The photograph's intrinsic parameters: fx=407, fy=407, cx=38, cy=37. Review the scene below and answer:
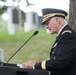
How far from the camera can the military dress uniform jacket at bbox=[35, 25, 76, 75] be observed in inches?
150

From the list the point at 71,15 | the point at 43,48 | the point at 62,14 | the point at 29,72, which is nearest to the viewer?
the point at 29,72

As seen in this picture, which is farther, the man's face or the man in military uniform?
the man's face

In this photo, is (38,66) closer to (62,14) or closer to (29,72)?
(29,72)

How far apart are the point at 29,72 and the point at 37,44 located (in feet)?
43.8

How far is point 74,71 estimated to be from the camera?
397cm

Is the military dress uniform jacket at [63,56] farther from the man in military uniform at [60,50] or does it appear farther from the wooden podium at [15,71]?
the wooden podium at [15,71]

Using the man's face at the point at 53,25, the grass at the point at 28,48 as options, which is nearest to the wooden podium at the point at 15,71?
the man's face at the point at 53,25

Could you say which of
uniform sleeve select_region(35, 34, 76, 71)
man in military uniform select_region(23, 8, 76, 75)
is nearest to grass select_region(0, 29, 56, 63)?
man in military uniform select_region(23, 8, 76, 75)

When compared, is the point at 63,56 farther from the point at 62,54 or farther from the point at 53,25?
the point at 53,25

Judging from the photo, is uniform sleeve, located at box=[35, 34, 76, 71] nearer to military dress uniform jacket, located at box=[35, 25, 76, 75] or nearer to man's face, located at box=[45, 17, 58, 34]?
military dress uniform jacket, located at box=[35, 25, 76, 75]

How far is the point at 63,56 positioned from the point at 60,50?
0.23 ft

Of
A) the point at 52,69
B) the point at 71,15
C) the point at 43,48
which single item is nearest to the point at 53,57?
the point at 52,69

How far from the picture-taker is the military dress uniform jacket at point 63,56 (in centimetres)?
381

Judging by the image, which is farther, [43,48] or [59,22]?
[43,48]
